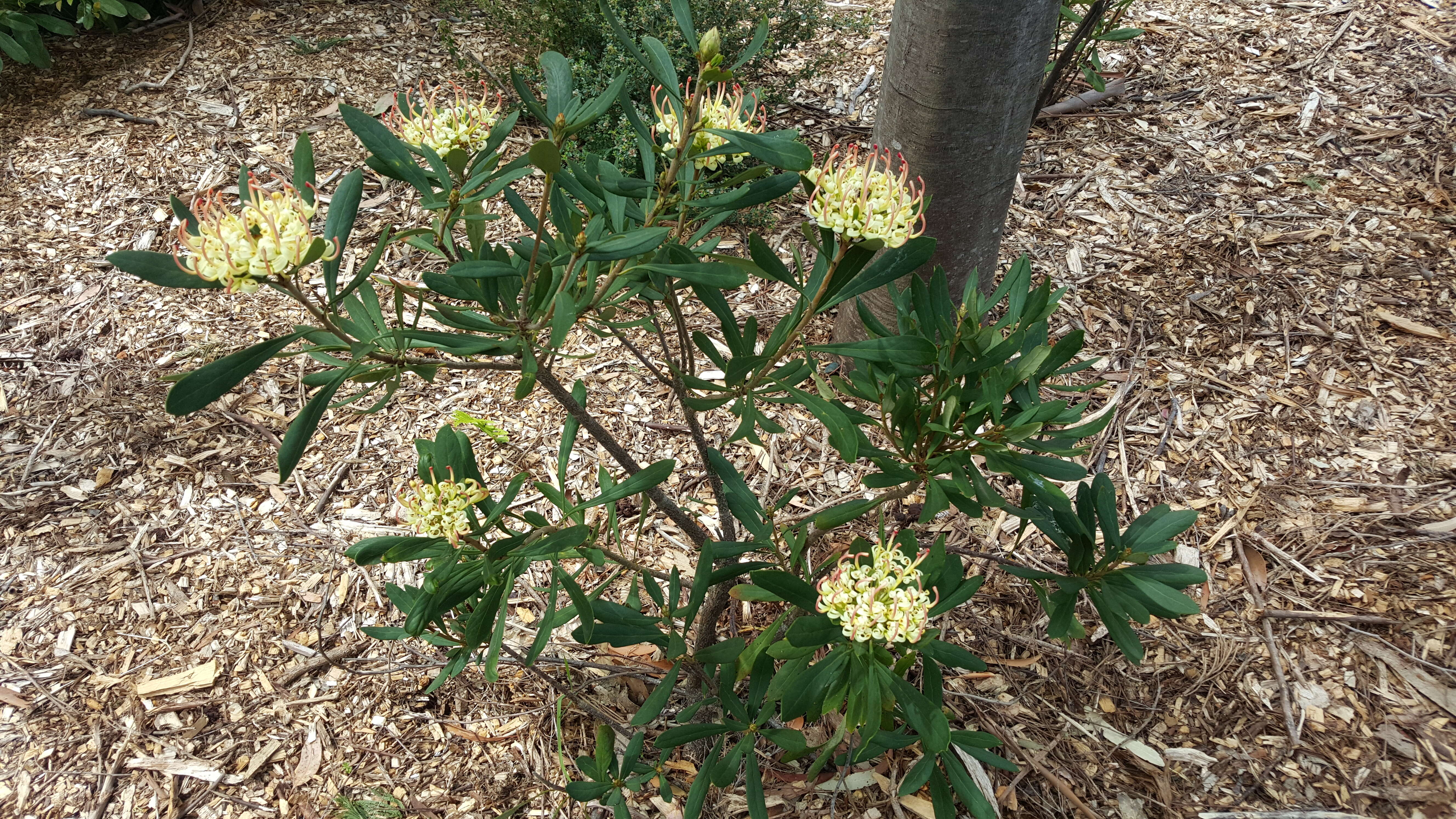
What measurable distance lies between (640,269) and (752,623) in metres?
A: 1.28

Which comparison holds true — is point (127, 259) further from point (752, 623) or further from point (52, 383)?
point (52, 383)

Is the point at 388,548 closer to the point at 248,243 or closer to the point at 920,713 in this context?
the point at 248,243

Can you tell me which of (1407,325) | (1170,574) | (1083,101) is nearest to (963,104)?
(1170,574)

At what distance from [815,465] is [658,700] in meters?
1.06

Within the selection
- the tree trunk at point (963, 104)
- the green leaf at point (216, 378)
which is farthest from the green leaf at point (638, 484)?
the tree trunk at point (963, 104)

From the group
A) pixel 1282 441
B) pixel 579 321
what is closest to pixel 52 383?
pixel 579 321

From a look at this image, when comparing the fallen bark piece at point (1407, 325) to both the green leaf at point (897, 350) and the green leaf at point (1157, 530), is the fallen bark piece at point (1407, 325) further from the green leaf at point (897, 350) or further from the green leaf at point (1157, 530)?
the green leaf at point (897, 350)

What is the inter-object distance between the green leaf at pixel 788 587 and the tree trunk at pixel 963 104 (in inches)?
38.0

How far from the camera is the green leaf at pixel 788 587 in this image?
1.25m

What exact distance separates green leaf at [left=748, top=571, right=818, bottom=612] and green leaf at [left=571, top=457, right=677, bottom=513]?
0.19 m

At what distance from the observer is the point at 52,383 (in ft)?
8.36

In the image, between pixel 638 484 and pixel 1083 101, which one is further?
pixel 1083 101

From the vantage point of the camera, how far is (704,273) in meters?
1.09

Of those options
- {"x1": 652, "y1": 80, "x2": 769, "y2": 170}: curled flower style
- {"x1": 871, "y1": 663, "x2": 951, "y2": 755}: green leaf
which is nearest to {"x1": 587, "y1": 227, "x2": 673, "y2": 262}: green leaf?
{"x1": 652, "y1": 80, "x2": 769, "y2": 170}: curled flower style
